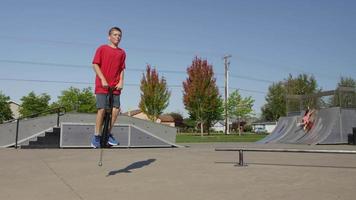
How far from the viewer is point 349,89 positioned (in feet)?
86.9

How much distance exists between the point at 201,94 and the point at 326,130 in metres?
30.5

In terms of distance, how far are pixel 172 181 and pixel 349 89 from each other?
24.3 metres

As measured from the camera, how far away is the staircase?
1564 centimetres

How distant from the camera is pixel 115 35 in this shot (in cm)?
637

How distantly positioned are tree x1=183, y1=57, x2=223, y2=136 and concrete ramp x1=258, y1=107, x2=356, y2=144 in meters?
27.8

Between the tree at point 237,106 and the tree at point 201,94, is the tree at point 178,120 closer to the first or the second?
the tree at point 237,106

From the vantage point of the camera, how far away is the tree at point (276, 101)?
82.8m

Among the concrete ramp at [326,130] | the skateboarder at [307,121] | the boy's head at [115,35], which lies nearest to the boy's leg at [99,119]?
the boy's head at [115,35]

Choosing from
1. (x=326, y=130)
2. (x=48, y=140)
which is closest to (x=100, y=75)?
(x=48, y=140)

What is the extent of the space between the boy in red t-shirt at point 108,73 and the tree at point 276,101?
7809 centimetres

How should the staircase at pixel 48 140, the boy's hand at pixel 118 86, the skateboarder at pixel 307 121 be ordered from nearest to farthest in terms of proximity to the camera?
the boy's hand at pixel 118 86 < the staircase at pixel 48 140 < the skateboarder at pixel 307 121

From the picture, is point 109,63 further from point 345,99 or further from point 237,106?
point 237,106

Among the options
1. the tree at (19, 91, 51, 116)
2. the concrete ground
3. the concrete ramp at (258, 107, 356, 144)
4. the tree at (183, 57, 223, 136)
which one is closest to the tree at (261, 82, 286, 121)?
the tree at (183, 57, 223, 136)

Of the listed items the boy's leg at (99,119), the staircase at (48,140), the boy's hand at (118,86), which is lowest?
the staircase at (48,140)
